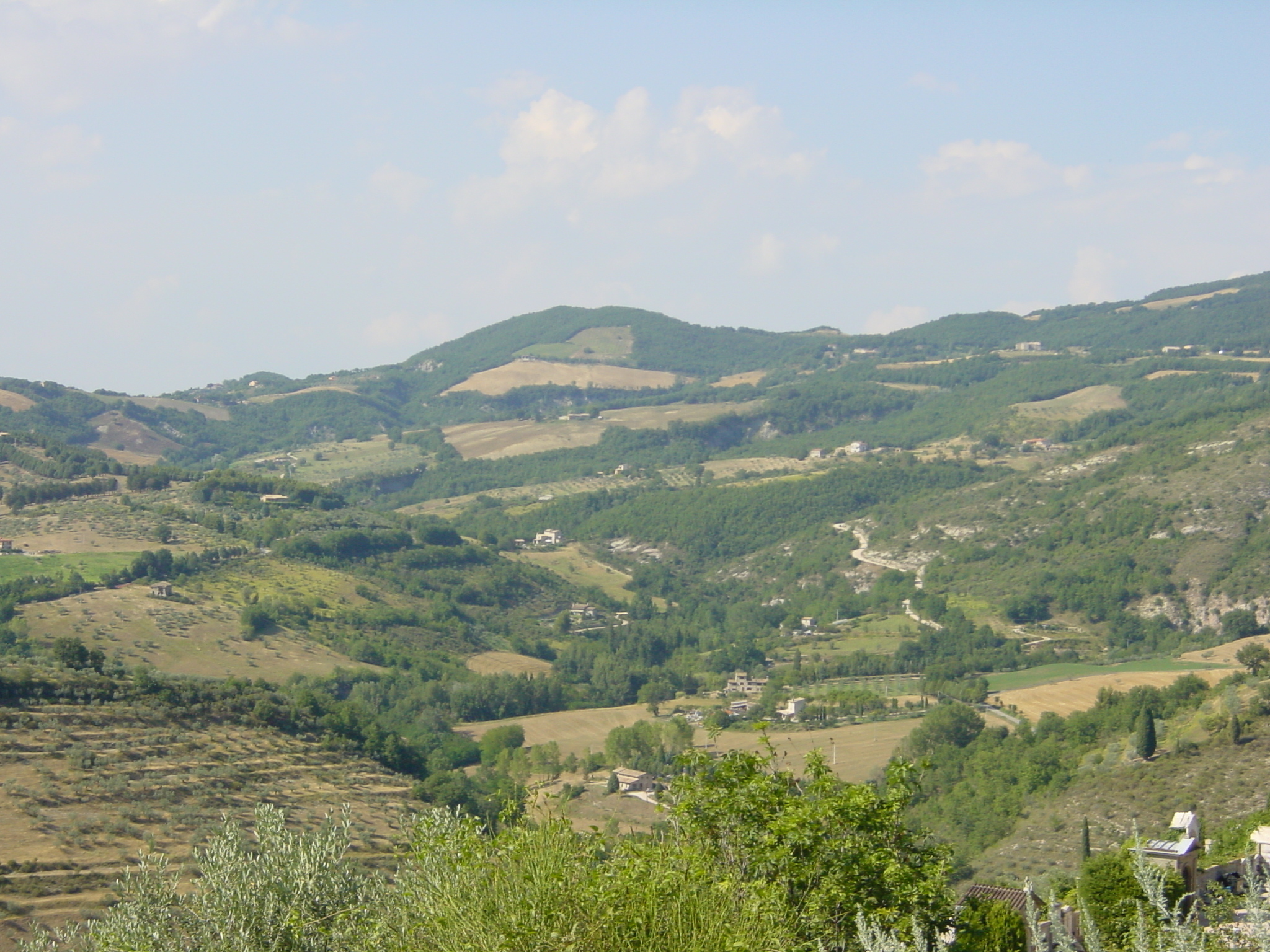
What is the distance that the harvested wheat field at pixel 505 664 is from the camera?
106250 mm

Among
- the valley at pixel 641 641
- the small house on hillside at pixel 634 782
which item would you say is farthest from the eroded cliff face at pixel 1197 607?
the small house on hillside at pixel 634 782

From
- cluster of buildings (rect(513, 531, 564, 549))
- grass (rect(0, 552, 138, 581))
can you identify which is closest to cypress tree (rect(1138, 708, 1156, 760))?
grass (rect(0, 552, 138, 581))

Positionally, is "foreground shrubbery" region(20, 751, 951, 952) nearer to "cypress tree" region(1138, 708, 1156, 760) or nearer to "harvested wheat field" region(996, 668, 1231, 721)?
"cypress tree" region(1138, 708, 1156, 760)

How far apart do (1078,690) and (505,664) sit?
152 ft

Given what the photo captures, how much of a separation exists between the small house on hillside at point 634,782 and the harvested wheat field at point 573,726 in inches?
428

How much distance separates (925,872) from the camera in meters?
22.0

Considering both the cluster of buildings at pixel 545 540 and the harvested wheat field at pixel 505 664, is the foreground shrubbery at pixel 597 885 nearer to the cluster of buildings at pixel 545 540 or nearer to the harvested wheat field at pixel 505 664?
the harvested wheat field at pixel 505 664

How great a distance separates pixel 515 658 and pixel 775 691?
23.9 metres

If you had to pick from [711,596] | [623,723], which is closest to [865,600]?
[711,596]

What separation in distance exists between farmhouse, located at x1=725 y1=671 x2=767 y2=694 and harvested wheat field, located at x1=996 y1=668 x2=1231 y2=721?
814 inches

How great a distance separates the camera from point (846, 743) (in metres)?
77.1

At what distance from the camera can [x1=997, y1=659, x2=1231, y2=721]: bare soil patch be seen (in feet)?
249

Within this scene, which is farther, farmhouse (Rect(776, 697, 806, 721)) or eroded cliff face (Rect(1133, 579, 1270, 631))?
eroded cliff face (Rect(1133, 579, 1270, 631))

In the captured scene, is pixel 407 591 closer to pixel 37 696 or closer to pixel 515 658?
pixel 515 658
